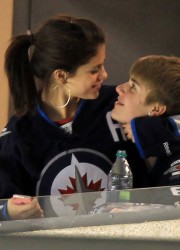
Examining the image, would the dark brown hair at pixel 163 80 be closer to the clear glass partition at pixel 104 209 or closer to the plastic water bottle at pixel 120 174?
the plastic water bottle at pixel 120 174

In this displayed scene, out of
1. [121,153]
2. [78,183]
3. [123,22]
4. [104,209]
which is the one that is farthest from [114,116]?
[123,22]

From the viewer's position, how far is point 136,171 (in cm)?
150

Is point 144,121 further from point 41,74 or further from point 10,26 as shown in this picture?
point 10,26

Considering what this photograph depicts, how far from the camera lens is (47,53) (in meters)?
1.56

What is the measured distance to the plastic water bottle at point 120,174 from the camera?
142cm

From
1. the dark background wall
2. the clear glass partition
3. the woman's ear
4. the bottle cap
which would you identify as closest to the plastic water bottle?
the bottle cap

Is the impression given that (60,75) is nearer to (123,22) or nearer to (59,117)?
(59,117)

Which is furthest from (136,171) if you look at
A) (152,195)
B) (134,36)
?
(134,36)

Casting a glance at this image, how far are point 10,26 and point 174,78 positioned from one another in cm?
176

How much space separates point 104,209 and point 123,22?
2.59 m

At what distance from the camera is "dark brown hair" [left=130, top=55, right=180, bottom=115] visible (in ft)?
4.72

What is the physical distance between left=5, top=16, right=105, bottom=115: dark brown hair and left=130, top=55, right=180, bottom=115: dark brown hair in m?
0.17

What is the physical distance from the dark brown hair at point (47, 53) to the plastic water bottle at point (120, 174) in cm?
29

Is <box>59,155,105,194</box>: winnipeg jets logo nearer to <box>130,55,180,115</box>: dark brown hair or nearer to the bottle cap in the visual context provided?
the bottle cap
